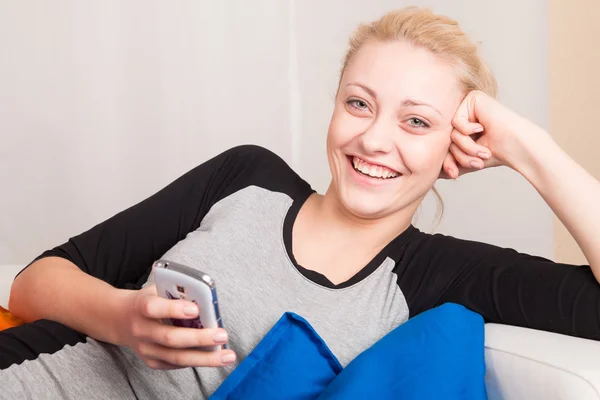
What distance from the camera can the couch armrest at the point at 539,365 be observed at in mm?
1126

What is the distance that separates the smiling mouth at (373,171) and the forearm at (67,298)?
0.54 meters

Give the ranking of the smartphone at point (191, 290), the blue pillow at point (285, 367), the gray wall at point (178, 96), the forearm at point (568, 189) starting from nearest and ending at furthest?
the smartphone at point (191, 290)
the blue pillow at point (285, 367)
the forearm at point (568, 189)
the gray wall at point (178, 96)

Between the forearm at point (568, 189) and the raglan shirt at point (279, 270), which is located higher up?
the forearm at point (568, 189)

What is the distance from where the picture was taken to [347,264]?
5.08 feet

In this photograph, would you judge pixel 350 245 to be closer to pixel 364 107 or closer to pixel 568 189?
pixel 364 107

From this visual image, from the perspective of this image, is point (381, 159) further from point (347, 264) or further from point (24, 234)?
point (24, 234)

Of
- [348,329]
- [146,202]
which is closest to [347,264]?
[348,329]

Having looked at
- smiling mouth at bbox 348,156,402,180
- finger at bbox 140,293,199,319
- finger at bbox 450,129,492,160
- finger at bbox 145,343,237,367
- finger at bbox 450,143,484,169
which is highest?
finger at bbox 450,129,492,160

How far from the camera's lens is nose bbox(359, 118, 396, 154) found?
1.50 m

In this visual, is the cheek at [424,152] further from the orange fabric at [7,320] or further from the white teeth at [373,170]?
the orange fabric at [7,320]

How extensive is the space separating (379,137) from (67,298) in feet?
2.17

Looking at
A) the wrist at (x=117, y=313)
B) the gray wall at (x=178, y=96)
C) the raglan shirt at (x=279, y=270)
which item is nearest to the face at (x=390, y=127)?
the raglan shirt at (x=279, y=270)

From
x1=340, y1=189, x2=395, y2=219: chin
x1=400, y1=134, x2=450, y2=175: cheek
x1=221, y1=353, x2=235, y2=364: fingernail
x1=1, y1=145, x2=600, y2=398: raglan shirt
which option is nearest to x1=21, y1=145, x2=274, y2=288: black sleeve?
x1=1, y1=145, x2=600, y2=398: raglan shirt

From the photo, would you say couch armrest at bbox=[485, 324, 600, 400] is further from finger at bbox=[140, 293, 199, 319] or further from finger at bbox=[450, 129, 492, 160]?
finger at bbox=[140, 293, 199, 319]
